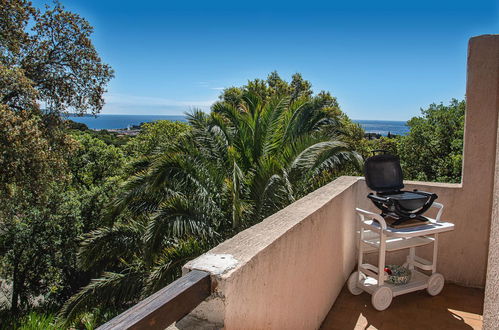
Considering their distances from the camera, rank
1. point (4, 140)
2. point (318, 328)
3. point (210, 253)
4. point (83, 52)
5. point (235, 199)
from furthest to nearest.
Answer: point (83, 52) < point (4, 140) < point (235, 199) < point (318, 328) < point (210, 253)

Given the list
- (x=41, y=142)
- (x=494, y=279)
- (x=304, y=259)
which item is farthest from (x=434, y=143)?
(x=41, y=142)

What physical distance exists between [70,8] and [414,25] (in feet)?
52.9

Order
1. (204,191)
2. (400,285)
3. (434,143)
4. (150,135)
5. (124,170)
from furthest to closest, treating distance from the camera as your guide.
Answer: (150,135) → (434,143) → (124,170) → (204,191) → (400,285)

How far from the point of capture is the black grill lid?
3699 millimetres

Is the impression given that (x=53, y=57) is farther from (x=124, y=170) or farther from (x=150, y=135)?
(x=150, y=135)

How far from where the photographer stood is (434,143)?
1172 cm

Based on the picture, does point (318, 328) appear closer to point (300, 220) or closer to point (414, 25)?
point (300, 220)

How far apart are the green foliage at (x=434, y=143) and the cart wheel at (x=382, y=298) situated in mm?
8019

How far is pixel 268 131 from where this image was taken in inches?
269

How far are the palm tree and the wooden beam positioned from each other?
129 inches

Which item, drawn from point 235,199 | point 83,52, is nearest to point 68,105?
point 83,52

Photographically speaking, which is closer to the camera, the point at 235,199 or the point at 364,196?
the point at 364,196

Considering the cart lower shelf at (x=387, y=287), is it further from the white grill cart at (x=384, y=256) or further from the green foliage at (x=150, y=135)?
the green foliage at (x=150, y=135)

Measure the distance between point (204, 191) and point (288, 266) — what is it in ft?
10.9
